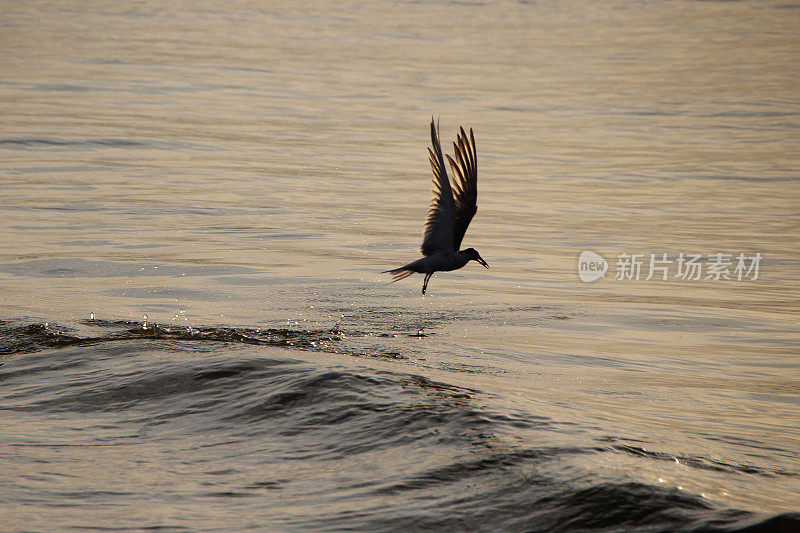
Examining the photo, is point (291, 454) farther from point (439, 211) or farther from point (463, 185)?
point (463, 185)

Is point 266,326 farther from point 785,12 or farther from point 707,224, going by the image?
point 785,12

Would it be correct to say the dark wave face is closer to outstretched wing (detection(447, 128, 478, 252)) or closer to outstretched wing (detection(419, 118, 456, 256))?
outstretched wing (detection(419, 118, 456, 256))

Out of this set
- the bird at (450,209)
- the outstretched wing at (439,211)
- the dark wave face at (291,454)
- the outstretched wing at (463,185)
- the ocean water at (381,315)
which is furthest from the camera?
the outstretched wing at (463,185)

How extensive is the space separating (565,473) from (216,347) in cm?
368

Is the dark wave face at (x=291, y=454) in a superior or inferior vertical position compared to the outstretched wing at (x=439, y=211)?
inferior

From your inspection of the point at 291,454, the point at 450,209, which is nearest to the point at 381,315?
the point at 450,209

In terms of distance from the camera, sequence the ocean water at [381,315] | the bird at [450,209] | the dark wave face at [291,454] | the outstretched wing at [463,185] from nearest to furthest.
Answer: the dark wave face at [291,454] → the ocean water at [381,315] → the bird at [450,209] → the outstretched wing at [463,185]

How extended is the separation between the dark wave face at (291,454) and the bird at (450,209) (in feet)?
5.70

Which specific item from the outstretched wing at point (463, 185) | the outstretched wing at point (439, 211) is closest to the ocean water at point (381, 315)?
the outstretched wing at point (439, 211)

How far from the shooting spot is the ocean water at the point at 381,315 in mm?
6398

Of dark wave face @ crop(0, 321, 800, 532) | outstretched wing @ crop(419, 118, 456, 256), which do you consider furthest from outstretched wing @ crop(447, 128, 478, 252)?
dark wave face @ crop(0, 321, 800, 532)

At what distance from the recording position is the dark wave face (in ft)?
19.8

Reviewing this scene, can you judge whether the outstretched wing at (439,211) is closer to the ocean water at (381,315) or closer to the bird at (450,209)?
the bird at (450,209)

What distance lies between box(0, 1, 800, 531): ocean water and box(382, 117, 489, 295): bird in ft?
2.32
